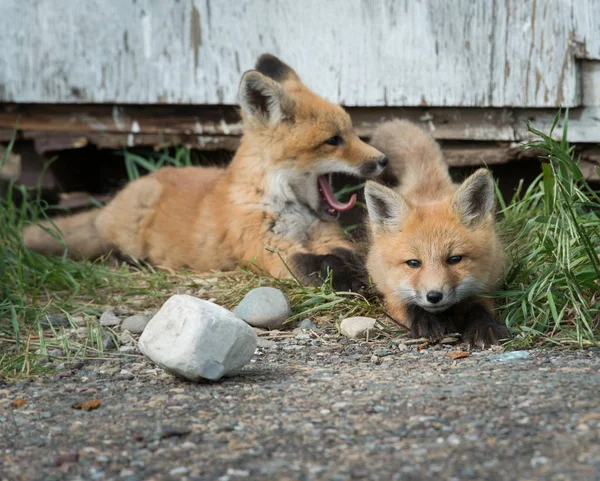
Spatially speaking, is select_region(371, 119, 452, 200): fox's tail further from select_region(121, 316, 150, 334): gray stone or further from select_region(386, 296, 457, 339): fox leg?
select_region(121, 316, 150, 334): gray stone

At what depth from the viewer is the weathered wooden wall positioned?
507 cm

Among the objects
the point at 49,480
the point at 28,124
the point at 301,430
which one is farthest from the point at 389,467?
the point at 28,124

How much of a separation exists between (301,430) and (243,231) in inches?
104

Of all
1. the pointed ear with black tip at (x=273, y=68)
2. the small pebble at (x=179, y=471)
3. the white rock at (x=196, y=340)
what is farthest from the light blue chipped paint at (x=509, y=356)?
the pointed ear with black tip at (x=273, y=68)

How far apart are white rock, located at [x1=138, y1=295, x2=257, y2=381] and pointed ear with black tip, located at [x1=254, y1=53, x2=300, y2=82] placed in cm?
260

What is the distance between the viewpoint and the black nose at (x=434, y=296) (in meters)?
3.52

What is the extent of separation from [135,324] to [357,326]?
113 cm

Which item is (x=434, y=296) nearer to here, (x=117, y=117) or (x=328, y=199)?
(x=328, y=199)

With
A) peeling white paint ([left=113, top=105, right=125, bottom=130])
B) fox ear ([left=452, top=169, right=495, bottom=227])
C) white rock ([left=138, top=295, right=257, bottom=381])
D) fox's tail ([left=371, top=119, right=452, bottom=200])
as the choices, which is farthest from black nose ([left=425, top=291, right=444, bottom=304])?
peeling white paint ([left=113, top=105, right=125, bottom=130])

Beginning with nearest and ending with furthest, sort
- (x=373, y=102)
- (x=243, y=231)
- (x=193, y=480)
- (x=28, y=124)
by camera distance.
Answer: (x=193, y=480), (x=243, y=231), (x=373, y=102), (x=28, y=124)

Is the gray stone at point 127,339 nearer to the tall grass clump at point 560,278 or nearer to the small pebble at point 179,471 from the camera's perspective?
the small pebble at point 179,471

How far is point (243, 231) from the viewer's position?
495 centimetres

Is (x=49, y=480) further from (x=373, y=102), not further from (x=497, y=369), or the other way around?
(x=373, y=102)

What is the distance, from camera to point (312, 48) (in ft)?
18.3
